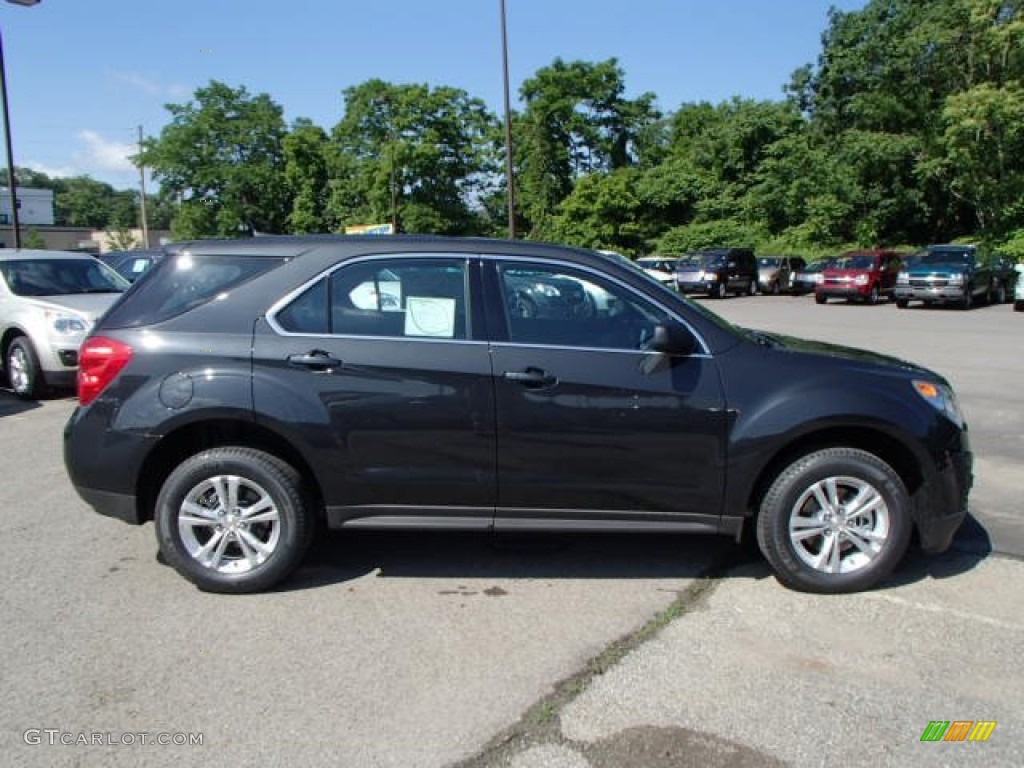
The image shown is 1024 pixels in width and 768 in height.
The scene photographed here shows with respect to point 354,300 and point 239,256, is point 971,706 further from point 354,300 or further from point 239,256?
point 239,256

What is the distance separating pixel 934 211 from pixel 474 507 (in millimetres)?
45927

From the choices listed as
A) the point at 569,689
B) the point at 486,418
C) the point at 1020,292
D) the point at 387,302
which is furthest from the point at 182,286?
the point at 1020,292

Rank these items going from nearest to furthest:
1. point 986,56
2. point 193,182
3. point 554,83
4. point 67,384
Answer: point 67,384
point 986,56
point 554,83
point 193,182

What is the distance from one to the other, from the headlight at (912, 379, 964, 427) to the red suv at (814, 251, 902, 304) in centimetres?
2499

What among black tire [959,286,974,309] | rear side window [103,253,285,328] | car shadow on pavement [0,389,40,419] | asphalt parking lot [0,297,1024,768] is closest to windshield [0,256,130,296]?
car shadow on pavement [0,389,40,419]

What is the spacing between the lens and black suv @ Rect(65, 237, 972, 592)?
396 cm

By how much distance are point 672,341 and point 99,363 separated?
2864 mm

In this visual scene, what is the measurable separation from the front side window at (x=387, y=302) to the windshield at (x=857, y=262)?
1053 inches

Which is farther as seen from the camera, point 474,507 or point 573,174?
point 573,174

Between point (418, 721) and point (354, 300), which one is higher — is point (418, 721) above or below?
below

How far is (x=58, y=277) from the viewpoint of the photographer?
414 inches

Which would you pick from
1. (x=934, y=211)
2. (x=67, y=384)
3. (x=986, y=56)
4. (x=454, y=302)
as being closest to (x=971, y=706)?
(x=454, y=302)

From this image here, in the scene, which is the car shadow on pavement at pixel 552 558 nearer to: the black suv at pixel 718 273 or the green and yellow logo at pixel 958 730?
the green and yellow logo at pixel 958 730

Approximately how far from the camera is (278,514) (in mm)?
4070
